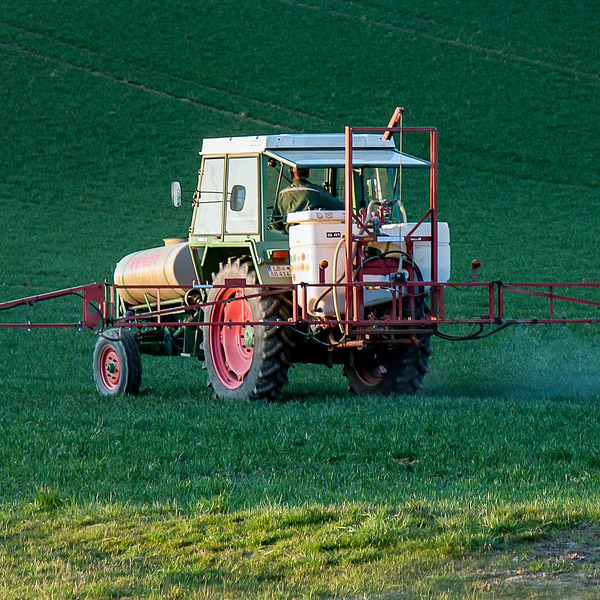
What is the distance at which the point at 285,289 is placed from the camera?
470 inches

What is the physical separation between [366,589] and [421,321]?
5.43 meters

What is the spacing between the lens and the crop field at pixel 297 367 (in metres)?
7.02

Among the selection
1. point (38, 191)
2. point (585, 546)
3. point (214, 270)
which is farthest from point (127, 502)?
point (38, 191)

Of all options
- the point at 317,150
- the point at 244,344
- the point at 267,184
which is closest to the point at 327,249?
the point at 267,184

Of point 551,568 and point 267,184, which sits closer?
point 551,568

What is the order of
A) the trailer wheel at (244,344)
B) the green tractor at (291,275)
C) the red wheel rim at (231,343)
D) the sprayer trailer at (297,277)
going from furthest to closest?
the red wheel rim at (231,343) → the trailer wheel at (244,344) → the green tractor at (291,275) → the sprayer trailer at (297,277)

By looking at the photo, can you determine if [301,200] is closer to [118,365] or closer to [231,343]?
[231,343]

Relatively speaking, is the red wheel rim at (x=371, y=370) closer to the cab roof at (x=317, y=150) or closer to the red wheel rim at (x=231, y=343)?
the red wheel rim at (x=231, y=343)

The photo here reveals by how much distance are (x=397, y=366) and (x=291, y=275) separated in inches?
66.0

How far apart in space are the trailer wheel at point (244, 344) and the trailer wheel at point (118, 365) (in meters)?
1.16

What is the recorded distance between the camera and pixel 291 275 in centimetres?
1284

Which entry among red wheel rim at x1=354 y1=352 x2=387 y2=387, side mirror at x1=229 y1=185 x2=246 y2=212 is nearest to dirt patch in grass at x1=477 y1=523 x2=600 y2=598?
red wheel rim at x1=354 y1=352 x2=387 y2=387

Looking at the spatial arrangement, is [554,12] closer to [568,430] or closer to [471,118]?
[471,118]

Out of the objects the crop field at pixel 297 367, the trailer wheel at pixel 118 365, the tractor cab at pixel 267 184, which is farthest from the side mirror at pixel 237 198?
the crop field at pixel 297 367
